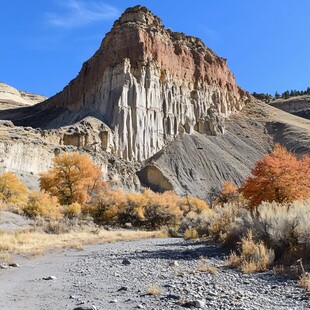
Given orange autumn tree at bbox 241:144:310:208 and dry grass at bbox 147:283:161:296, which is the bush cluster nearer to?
orange autumn tree at bbox 241:144:310:208

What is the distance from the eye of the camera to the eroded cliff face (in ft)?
261

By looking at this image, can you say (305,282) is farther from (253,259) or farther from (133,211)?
(133,211)

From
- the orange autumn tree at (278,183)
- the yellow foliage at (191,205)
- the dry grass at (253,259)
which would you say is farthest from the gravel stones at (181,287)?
the yellow foliage at (191,205)

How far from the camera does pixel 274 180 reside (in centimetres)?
2167

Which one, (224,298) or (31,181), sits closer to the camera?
(224,298)

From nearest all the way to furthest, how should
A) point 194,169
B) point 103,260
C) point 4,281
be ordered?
1. point 4,281
2. point 103,260
3. point 194,169

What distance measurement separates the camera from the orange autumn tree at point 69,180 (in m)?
42.7

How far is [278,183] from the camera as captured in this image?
70.2ft

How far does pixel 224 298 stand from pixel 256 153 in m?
82.7

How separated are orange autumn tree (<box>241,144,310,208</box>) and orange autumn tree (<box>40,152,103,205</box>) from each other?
23964 mm

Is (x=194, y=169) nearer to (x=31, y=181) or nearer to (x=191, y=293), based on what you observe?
(x=31, y=181)

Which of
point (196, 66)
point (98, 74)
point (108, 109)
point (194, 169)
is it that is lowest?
point (194, 169)

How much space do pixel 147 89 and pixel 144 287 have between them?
76592 millimetres

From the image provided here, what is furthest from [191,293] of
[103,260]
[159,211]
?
[159,211]
